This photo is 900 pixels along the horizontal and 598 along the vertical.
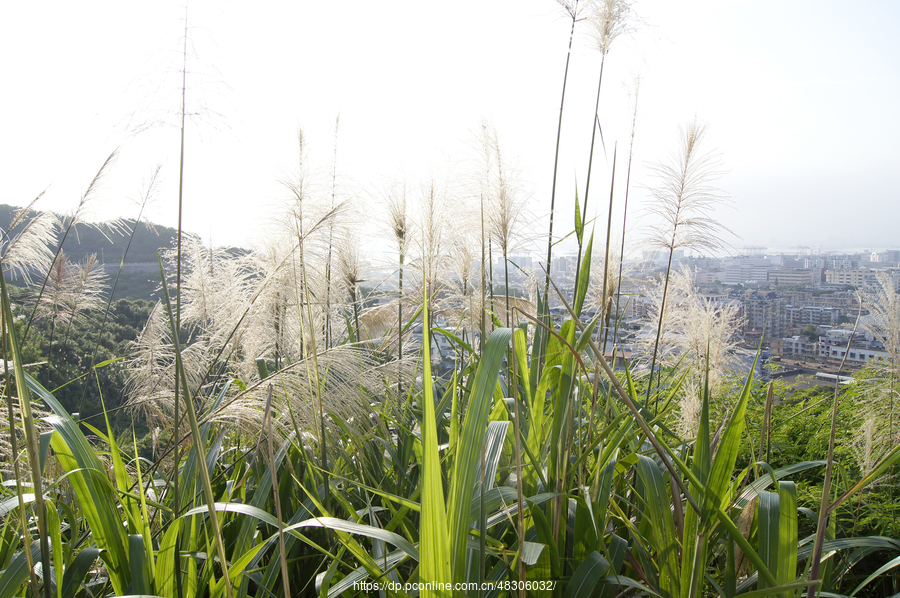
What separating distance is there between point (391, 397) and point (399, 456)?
0.24m

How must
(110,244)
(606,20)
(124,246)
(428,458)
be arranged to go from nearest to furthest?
(428,458) → (606,20) → (124,246) → (110,244)

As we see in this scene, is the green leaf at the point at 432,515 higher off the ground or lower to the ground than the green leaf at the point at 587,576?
higher

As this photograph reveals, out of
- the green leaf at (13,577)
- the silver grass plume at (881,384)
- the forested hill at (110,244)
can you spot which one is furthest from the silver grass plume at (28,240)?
the silver grass plume at (881,384)

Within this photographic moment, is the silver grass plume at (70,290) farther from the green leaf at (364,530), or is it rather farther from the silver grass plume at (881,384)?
the silver grass plume at (881,384)

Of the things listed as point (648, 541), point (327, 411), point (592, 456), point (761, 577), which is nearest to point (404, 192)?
point (327, 411)

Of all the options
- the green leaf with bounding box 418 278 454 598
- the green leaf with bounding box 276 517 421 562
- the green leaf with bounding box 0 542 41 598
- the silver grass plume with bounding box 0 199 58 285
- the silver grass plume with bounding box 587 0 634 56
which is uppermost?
the silver grass plume with bounding box 587 0 634 56

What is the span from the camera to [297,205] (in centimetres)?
162

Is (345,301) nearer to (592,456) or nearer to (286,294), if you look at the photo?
(286,294)

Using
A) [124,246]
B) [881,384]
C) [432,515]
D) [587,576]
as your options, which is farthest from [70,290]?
[881,384]

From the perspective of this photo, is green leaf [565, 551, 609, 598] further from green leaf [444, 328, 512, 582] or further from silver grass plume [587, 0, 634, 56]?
silver grass plume [587, 0, 634, 56]

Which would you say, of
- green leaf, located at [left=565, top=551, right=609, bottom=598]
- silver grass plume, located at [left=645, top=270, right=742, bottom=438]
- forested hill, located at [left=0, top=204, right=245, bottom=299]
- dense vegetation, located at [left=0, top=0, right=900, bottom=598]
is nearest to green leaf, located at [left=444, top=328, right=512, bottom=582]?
dense vegetation, located at [left=0, top=0, right=900, bottom=598]

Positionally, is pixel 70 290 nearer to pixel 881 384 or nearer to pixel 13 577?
pixel 13 577

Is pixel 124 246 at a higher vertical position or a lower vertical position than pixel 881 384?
higher

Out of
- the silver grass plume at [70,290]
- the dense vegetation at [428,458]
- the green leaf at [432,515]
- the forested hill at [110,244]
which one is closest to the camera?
the green leaf at [432,515]
